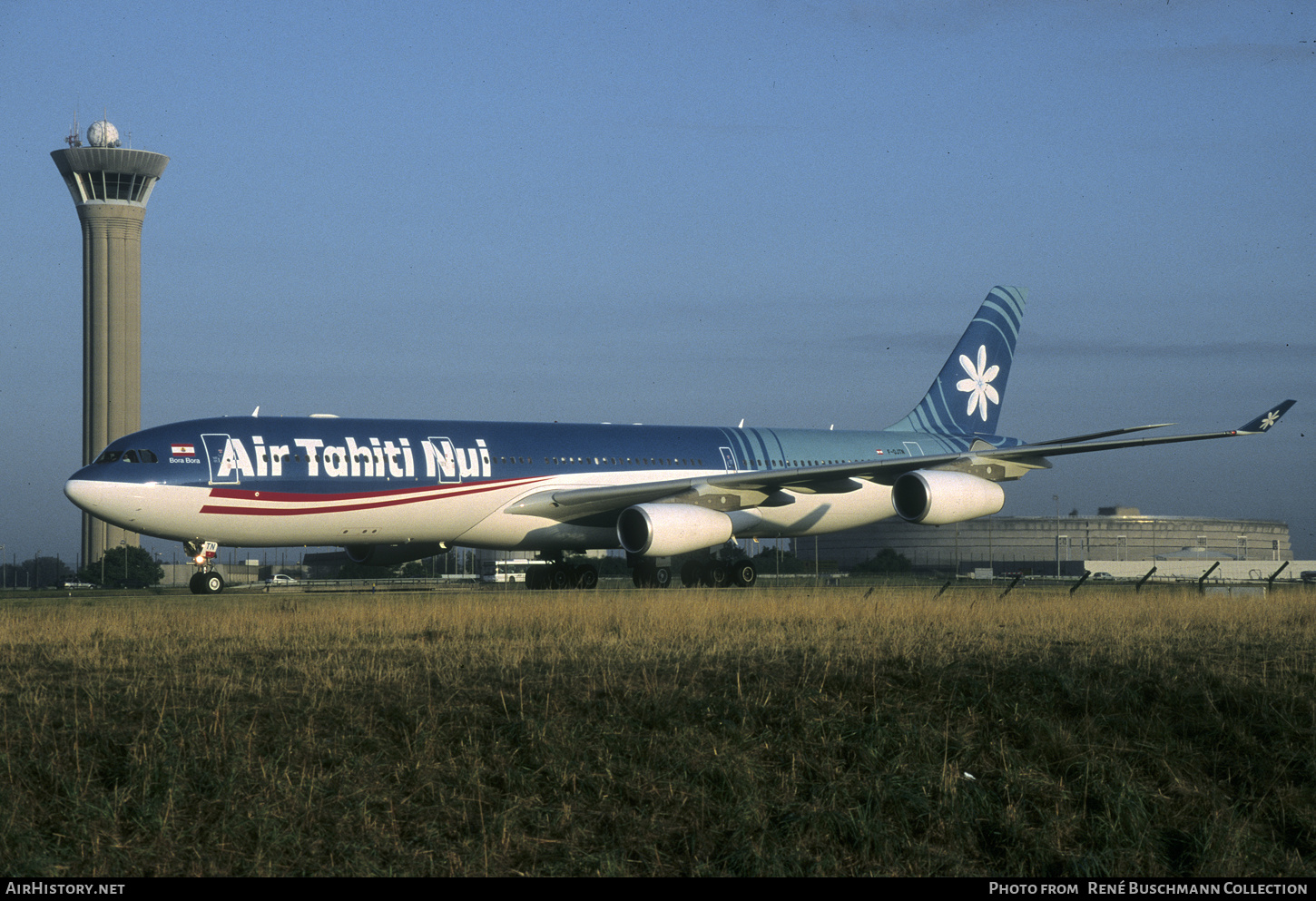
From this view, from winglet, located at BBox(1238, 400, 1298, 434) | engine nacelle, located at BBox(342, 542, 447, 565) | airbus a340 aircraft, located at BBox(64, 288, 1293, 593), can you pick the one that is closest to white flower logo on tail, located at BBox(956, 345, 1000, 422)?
airbus a340 aircraft, located at BBox(64, 288, 1293, 593)

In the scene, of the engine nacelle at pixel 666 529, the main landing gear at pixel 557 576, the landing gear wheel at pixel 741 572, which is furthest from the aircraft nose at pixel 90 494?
the landing gear wheel at pixel 741 572

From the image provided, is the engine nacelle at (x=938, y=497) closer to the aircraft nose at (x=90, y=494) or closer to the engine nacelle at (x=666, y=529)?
the engine nacelle at (x=666, y=529)

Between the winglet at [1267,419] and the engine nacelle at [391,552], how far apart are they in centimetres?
1839

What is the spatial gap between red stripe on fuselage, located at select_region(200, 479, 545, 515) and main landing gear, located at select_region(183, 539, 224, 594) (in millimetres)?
1467

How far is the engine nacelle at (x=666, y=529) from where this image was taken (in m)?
29.3

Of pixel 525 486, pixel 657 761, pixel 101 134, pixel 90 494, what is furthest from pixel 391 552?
pixel 101 134

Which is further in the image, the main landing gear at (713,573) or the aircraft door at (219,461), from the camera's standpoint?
the main landing gear at (713,573)

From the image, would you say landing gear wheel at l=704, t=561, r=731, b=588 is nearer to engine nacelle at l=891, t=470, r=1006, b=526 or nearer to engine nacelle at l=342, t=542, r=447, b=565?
engine nacelle at l=891, t=470, r=1006, b=526

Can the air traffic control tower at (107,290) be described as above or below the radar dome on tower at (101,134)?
below

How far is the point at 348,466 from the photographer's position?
28156mm

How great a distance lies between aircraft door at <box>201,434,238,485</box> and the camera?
26.8m
